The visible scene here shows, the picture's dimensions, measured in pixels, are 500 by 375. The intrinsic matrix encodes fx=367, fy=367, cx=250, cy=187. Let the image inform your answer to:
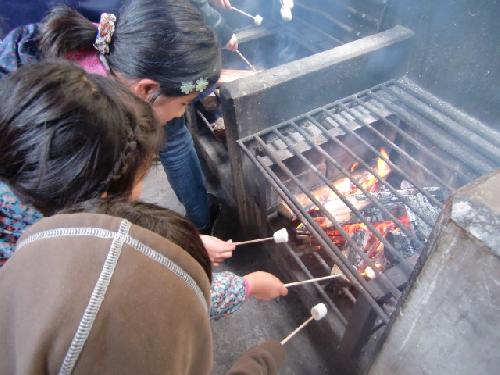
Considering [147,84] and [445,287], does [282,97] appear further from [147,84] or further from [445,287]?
[445,287]

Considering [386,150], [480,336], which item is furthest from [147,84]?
[386,150]

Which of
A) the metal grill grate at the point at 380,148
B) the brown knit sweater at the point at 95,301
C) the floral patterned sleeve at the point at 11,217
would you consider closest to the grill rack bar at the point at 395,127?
the metal grill grate at the point at 380,148

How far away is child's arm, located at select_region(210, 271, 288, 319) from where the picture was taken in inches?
64.5

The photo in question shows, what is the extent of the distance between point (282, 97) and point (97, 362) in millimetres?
1779

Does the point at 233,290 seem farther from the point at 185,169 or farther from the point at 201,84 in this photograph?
the point at 185,169

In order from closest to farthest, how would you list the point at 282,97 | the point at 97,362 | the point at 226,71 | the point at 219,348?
1. the point at 97,362
2. the point at 282,97
3. the point at 219,348
4. the point at 226,71

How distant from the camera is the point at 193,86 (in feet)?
5.71

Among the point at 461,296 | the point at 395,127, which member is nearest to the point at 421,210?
the point at 395,127

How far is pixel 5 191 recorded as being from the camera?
1.19m

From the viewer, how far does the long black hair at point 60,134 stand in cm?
99

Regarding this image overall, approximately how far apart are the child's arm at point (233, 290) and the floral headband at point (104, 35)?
3.84 ft

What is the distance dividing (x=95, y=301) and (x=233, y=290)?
112 cm

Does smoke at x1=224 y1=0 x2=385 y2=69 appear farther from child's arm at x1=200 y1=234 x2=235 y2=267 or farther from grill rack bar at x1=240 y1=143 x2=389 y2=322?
child's arm at x1=200 y1=234 x2=235 y2=267

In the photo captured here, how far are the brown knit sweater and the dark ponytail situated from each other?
3.79 ft
